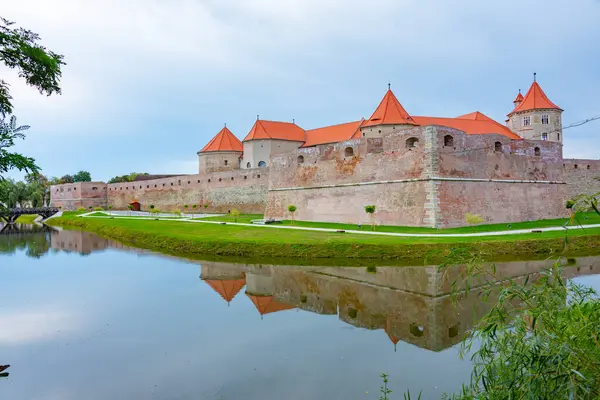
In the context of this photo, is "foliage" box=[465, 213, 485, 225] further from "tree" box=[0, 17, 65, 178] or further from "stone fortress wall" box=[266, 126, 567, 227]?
"tree" box=[0, 17, 65, 178]

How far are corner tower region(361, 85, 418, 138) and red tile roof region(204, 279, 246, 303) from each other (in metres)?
17.4

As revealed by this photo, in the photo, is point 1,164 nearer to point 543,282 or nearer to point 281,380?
point 281,380

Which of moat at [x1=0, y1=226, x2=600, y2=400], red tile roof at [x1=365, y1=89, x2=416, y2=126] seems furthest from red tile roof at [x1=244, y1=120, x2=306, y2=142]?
moat at [x1=0, y1=226, x2=600, y2=400]

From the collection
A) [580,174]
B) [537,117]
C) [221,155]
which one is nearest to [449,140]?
[580,174]

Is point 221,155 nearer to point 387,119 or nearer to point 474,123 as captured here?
point 387,119

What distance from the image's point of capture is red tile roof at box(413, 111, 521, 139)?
2967 centimetres

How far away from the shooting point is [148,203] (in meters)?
40.5

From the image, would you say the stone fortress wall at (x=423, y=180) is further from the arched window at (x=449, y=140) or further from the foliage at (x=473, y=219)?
the foliage at (x=473, y=219)

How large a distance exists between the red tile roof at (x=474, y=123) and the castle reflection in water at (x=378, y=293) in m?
18.5

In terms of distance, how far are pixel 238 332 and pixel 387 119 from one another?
70.1 ft

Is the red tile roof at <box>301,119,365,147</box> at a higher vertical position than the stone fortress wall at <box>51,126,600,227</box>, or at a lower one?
higher

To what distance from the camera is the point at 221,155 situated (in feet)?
119

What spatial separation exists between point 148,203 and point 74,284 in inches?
1192

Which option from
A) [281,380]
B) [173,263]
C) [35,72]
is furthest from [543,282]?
[173,263]
